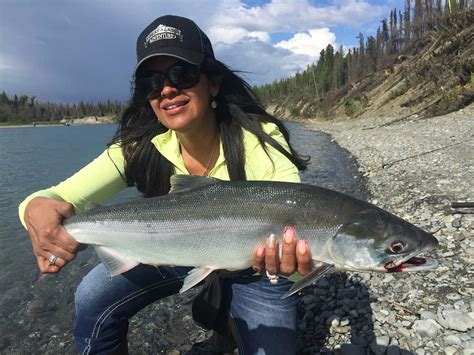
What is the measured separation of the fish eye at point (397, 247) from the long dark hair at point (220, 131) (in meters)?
1.22

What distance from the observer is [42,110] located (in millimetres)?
163875

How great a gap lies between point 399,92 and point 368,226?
41.6 metres

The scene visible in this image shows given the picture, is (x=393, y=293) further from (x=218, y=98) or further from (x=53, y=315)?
(x=53, y=315)

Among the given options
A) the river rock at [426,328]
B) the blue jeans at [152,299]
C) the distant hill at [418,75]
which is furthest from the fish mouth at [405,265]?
the distant hill at [418,75]

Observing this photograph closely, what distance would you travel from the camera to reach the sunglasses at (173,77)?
10.7 feet

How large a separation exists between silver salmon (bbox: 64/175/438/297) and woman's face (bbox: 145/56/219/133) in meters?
0.55

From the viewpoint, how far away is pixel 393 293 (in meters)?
4.70

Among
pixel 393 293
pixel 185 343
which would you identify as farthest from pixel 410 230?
pixel 185 343

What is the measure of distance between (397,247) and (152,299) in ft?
7.37

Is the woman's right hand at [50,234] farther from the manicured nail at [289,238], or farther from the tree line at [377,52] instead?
the tree line at [377,52]

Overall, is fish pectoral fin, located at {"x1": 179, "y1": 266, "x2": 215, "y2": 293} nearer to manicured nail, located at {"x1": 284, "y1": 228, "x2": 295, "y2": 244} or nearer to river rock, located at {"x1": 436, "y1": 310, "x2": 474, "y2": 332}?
manicured nail, located at {"x1": 284, "y1": 228, "x2": 295, "y2": 244}

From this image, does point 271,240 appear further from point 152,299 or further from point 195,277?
point 152,299

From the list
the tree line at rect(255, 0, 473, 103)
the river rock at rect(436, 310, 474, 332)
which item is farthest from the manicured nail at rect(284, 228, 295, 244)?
the tree line at rect(255, 0, 473, 103)

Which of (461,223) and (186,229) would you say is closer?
(186,229)
